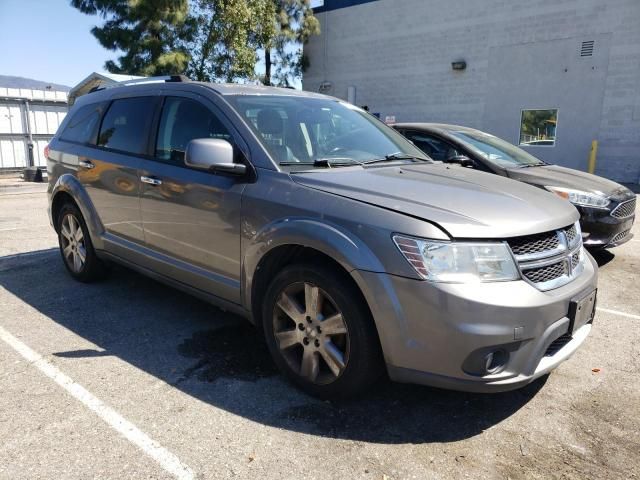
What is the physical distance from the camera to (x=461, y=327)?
91.7 inches

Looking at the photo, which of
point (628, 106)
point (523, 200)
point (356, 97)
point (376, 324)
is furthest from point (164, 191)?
point (356, 97)

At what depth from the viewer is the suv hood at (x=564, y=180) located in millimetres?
5680

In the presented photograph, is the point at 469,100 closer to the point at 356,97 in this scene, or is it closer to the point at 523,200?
the point at 356,97

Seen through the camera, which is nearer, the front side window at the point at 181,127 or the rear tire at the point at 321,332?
the rear tire at the point at 321,332

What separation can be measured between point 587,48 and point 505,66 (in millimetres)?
2805

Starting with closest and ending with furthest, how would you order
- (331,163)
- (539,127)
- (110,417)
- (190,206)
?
(110,417), (331,163), (190,206), (539,127)

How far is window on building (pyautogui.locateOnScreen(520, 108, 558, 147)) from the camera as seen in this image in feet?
58.2

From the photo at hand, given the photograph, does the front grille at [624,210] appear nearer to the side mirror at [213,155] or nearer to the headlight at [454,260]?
the headlight at [454,260]

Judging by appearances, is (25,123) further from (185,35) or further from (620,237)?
(620,237)

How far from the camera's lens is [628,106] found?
15969 mm

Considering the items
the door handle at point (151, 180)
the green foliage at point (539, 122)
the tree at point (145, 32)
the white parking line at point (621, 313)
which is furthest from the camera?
the tree at point (145, 32)

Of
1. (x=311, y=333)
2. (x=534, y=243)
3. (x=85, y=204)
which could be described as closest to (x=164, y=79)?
(x=85, y=204)

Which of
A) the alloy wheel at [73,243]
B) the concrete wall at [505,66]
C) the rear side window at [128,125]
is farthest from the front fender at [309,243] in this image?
the concrete wall at [505,66]

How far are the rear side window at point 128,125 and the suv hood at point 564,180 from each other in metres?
4.12
